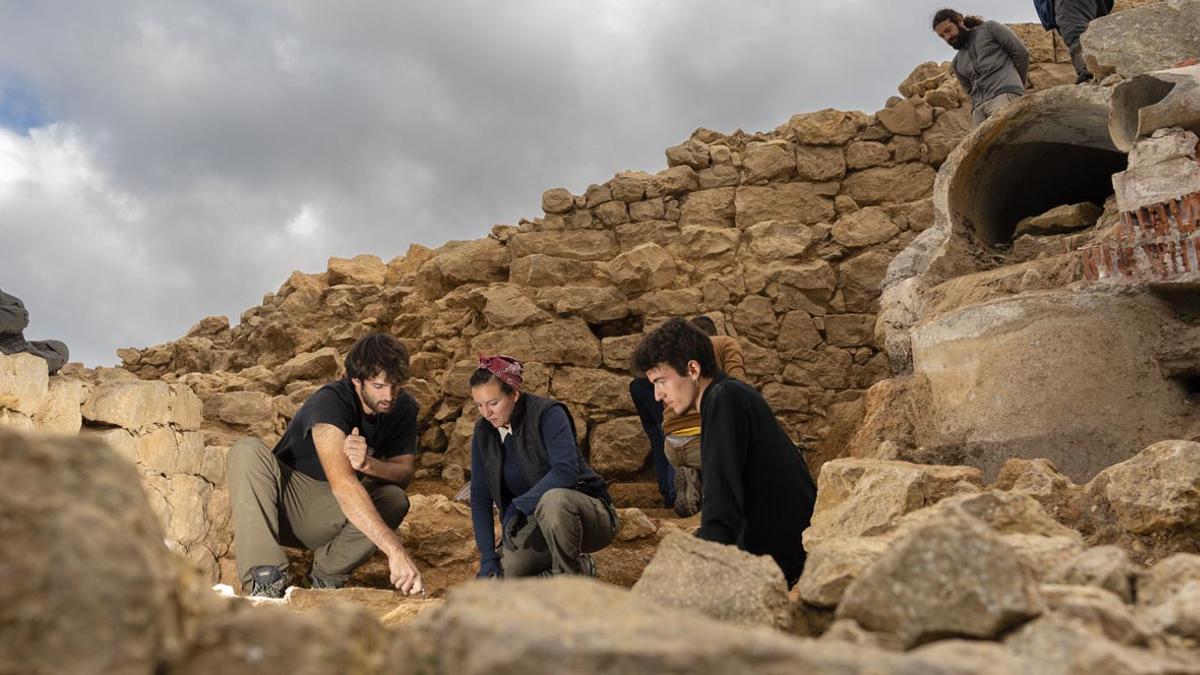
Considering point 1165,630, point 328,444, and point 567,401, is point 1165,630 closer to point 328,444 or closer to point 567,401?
point 328,444

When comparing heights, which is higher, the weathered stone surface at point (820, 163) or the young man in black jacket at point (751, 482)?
the weathered stone surface at point (820, 163)

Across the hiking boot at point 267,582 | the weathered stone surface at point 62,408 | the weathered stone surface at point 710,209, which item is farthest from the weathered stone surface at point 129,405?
the weathered stone surface at point 710,209

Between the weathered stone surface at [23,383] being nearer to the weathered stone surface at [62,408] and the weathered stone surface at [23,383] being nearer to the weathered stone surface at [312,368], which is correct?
the weathered stone surface at [62,408]

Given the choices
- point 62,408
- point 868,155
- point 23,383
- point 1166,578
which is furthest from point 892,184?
point 1166,578

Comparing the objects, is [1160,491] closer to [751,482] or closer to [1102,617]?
[751,482]

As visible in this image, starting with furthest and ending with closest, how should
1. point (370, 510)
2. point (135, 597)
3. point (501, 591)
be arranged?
point (370, 510), point (501, 591), point (135, 597)

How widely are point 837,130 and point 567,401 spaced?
2978 mm

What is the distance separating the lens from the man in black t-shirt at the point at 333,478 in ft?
13.2

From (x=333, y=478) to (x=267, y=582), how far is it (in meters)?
0.48

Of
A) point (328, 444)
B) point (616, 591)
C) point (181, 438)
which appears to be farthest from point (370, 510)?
point (616, 591)

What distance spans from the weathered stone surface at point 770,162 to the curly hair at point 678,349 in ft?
14.9

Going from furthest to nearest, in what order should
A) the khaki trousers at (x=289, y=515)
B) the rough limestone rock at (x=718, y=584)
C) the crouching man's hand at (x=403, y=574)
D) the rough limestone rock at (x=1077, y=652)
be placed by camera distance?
the khaki trousers at (x=289, y=515) → the crouching man's hand at (x=403, y=574) → the rough limestone rock at (x=718, y=584) → the rough limestone rock at (x=1077, y=652)

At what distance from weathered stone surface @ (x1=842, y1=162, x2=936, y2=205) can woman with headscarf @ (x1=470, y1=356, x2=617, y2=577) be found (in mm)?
4283

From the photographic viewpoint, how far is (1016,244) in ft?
16.4
